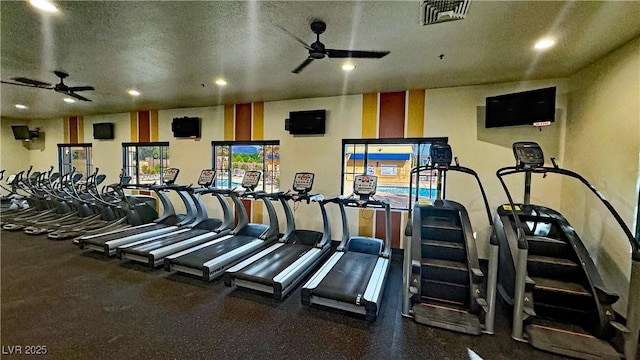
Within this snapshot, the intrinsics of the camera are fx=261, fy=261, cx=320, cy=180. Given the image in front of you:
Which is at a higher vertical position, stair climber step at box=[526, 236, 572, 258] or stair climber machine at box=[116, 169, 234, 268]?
stair climber step at box=[526, 236, 572, 258]

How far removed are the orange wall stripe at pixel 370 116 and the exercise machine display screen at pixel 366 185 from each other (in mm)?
1227

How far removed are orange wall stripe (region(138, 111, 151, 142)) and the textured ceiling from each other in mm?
2390

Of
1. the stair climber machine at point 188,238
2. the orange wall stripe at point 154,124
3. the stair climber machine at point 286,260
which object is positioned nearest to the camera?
the stair climber machine at point 286,260

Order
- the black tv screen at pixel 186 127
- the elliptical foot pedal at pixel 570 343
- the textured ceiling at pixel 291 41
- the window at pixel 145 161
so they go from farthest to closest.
Result: the window at pixel 145 161 → the black tv screen at pixel 186 127 → the textured ceiling at pixel 291 41 → the elliptical foot pedal at pixel 570 343

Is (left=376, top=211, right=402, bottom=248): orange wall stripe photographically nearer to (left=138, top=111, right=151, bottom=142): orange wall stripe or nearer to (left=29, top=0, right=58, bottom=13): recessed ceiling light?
(left=29, top=0, right=58, bottom=13): recessed ceiling light

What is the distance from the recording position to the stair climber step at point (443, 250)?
312cm

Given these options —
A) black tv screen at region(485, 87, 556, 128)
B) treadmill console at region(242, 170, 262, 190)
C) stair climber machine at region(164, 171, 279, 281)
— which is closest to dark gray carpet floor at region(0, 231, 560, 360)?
stair climber machine at region(164, 171, 279, 281)

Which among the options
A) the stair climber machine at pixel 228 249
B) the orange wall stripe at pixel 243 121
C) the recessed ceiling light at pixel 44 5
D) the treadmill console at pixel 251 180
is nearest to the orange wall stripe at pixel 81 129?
the orange wall stripe at pixel 243 121

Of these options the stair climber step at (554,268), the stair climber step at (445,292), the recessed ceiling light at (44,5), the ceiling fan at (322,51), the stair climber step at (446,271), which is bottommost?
the stair climber step at (445,292)

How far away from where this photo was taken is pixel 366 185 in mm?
4070

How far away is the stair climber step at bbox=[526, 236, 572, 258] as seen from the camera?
2.91m

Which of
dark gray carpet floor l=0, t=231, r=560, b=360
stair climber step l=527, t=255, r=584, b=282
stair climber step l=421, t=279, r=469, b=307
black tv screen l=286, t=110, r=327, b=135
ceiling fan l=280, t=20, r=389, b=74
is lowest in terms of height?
dark gray carpet floor l=0, t=231, r=560, b=360

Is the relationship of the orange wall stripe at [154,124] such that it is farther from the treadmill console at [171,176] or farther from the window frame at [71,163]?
the window frame at [71,163]

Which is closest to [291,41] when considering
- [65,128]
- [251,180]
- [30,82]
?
[251,180]
